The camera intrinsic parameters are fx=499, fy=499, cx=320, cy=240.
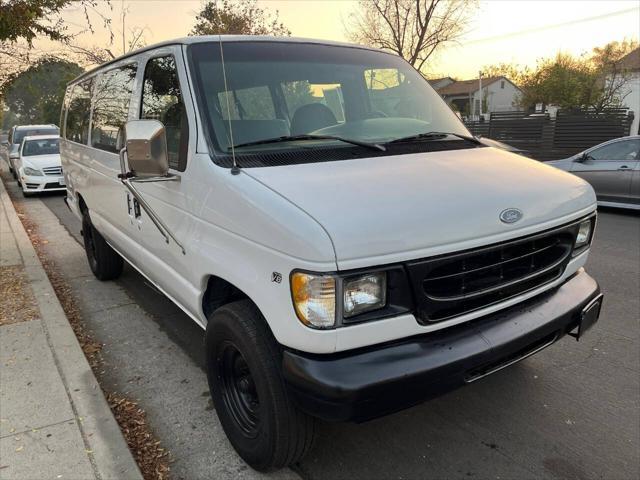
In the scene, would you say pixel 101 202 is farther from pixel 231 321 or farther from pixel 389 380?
pixel 389 380

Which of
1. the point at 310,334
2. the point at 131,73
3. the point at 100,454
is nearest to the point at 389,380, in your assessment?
the point at 310,334

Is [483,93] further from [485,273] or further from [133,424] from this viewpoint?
[133,424]

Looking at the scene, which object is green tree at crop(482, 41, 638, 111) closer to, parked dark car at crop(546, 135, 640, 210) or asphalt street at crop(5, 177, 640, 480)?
parked dark car at crop(546, 135, 640, 210)

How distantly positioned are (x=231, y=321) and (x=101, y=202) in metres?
2.91

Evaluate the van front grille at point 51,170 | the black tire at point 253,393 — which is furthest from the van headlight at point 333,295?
the van front grille at point 51,170

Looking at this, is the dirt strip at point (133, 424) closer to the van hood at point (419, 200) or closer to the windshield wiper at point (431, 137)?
the van hood at point (419, 200)

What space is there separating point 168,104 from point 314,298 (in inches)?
68.0

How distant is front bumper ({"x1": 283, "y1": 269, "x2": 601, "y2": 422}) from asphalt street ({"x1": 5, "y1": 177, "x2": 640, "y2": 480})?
0.74m

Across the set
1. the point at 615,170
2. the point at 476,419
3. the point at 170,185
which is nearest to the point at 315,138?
the point at 170,185

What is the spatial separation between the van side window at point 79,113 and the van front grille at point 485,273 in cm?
410

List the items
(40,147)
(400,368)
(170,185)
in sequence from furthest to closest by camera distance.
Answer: (40,147) < (170,185) < (400,368)

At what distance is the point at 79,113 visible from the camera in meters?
5.39

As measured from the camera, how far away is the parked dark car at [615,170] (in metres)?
8.49

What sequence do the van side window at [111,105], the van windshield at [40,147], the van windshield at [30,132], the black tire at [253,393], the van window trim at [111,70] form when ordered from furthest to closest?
the van windshield at [30,132]
the van windshield at [40,147]
the van side window at [111,105]
the van window trim at [111,70]
the black tire at [253,393]
